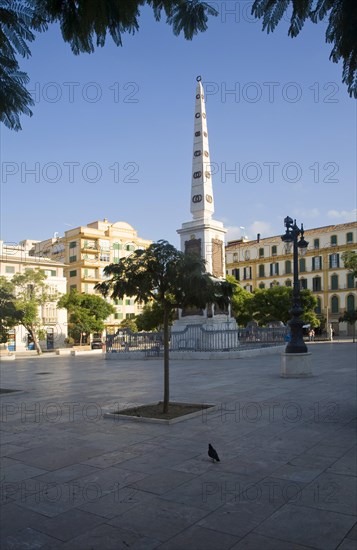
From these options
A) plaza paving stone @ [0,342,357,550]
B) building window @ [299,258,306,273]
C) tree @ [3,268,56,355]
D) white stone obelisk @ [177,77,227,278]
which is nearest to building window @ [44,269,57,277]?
tree @ [3,268,56,355]

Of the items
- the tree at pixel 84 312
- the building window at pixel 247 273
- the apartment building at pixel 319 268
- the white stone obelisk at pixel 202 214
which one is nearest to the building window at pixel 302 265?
the apartment building at pixel 319 268

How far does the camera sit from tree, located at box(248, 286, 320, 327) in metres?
51.6

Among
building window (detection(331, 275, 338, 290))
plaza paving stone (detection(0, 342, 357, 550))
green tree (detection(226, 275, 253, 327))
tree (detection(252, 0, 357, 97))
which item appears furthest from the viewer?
building window (detection(331, 275, 338, 290))

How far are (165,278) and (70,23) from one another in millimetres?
6839

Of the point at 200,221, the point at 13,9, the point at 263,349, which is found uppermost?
the point at 200,221

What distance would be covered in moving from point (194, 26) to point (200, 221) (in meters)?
25.1

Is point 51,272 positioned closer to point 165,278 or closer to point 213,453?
point 165,278

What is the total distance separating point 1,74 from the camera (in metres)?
3.28

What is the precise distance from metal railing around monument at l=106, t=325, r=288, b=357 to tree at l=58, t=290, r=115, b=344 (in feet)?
92.7

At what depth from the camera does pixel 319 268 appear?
73.1 meters

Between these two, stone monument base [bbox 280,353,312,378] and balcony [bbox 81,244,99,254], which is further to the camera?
balcony [bbox 81,244,99,254]

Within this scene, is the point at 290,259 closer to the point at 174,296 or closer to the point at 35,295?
the point at 35,295

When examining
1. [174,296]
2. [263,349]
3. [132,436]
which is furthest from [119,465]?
[263,349]

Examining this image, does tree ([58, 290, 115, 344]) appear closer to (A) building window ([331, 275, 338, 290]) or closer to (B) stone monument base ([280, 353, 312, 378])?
(A) building window ([331, 275, 338, 290])
